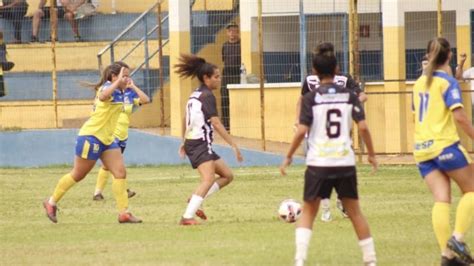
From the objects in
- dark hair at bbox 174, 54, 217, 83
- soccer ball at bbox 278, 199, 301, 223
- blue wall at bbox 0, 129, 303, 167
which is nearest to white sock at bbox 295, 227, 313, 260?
soccer ball at bbox 278, 199, 301, 223

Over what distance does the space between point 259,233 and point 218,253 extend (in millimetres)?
1749

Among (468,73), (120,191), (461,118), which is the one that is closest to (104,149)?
(120,191)

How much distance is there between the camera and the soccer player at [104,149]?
16.5 metres

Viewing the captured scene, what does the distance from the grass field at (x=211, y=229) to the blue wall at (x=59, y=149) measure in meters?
5.71

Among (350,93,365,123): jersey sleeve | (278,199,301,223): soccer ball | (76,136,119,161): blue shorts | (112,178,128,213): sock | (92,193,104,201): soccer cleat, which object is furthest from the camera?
(92,193,104,201): soccer cleat

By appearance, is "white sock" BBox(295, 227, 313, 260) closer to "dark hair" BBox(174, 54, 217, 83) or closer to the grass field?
the grass field

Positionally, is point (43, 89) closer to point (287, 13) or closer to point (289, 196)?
point (287, 13)

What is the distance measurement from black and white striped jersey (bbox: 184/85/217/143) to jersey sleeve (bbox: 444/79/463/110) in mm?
4687

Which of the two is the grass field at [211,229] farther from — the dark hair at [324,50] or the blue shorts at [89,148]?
the dark hair at [324,50]

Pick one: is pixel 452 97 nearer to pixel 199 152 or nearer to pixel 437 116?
pixel 437 116

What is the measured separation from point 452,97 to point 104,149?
19.2ft

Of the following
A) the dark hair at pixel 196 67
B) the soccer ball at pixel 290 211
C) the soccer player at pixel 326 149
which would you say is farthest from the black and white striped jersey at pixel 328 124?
the dark hair at pixel 196 67

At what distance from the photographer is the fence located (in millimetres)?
28422

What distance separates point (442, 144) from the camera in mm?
12055
